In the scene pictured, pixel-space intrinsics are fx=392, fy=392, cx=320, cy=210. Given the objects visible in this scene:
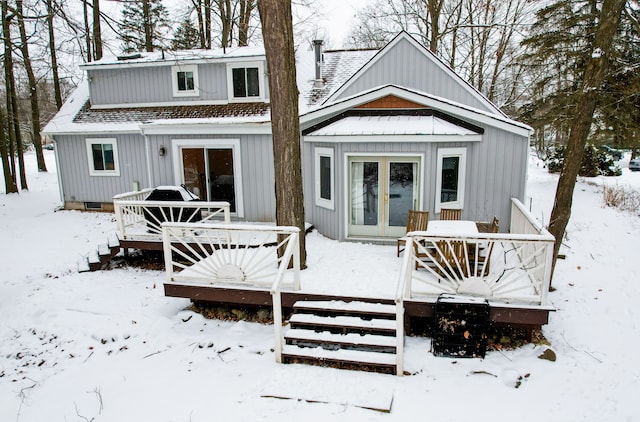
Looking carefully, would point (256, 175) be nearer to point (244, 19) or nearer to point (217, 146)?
point (217, 146)

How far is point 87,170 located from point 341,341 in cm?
1211

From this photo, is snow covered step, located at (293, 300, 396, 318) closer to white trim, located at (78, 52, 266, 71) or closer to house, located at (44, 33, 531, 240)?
house, located at (44, 33, 531, 240)

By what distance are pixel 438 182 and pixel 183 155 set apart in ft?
23.3

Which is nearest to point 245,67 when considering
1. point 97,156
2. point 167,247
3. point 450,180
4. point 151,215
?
point 151,215

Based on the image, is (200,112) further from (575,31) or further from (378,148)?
(575,31)

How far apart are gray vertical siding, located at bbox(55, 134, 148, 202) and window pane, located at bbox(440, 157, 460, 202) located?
958cm

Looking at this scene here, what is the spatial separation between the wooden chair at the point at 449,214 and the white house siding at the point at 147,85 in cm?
772

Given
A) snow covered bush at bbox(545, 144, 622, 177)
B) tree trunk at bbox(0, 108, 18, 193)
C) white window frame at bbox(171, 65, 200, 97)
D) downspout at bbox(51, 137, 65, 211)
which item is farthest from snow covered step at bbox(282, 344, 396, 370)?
tree trunk at bbox(0, 108, 18, 193)

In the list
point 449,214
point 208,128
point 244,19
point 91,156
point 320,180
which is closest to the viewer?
point 449,214

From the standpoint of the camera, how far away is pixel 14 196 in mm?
16750

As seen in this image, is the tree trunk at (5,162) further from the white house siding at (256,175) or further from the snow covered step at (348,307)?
the snow covered step at (348,307)

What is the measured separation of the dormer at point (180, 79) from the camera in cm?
1190

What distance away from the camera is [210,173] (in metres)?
11.0

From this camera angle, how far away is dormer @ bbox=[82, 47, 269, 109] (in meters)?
11.9
